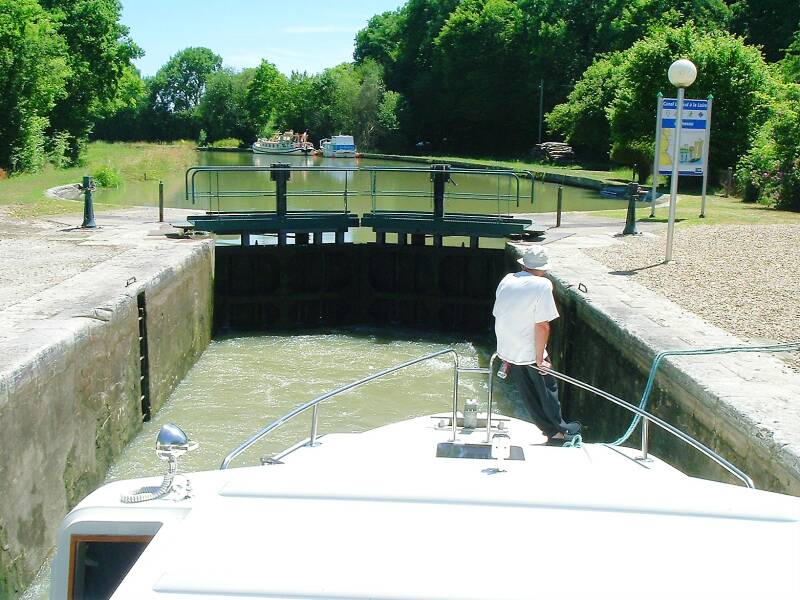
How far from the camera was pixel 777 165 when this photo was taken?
18.7 m

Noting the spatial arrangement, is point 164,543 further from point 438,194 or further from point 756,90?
point 756,90

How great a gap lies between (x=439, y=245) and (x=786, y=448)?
914 centimetres

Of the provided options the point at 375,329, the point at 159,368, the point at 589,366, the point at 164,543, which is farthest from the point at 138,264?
the point at 164,543

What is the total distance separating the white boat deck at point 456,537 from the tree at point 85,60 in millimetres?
35069

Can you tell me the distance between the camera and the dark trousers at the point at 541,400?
525cm

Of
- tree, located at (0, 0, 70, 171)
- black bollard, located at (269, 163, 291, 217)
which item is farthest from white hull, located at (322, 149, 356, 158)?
black bollard, located at (269, 163, 291, 217)

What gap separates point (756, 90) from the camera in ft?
77.6

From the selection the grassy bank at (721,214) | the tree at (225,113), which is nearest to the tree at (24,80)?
the grassy bank at (721,214)

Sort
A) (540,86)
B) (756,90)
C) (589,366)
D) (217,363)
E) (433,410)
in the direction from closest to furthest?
1. (589,366)
2. (433,410)
3. (217,363)
4. (756,90)
5. (540,86)

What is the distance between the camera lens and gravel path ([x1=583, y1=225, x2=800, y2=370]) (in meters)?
8.44

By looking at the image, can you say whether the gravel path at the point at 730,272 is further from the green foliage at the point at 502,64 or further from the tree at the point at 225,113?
the tree at the point at 225,113

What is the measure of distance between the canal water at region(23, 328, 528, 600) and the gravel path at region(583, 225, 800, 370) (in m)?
2.13

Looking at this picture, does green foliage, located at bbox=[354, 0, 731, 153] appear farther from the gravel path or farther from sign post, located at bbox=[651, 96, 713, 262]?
the gravel path

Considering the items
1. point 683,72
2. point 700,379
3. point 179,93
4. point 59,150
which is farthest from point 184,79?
point 700,379
